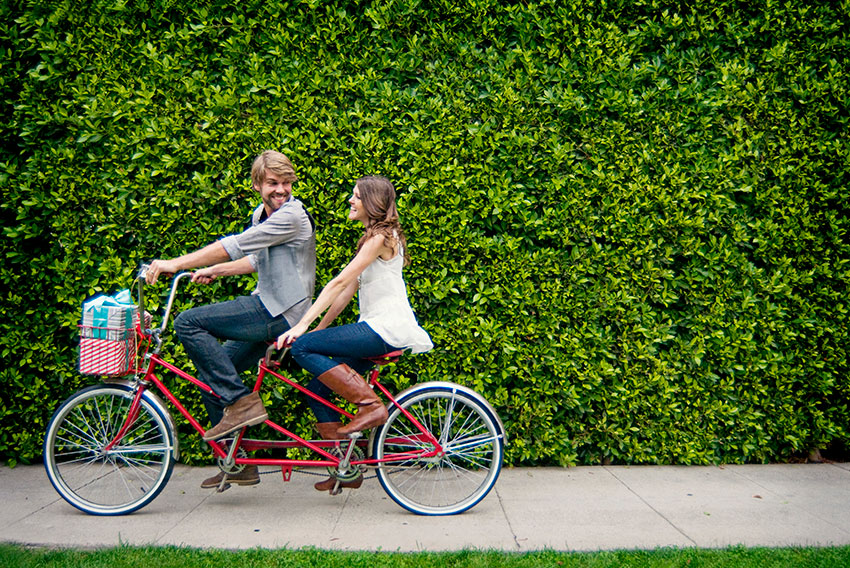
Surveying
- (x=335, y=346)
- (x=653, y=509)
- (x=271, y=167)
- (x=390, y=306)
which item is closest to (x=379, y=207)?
(x=390, y=306)

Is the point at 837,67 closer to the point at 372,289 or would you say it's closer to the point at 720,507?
the point at 720,507

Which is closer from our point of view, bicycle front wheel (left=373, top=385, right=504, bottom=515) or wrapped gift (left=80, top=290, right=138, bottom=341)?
wrapped gift (left=80, top=290, right=138, bottom=341)

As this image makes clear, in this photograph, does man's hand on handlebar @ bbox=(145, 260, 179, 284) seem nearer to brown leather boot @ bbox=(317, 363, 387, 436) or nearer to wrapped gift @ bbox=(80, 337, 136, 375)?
wrapped gift @ bbox=(80, 337, 136, 375)

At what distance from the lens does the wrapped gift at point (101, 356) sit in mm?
4105

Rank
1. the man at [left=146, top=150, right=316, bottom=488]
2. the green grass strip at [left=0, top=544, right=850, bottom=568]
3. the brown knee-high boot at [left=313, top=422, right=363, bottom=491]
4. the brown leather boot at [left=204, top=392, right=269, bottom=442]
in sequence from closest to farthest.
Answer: the green grass strip at [left=0, top=544, right=850, bottom=568] → the man at [left=146, top=150, right=316, bottom=488] → the brown leather boot at [left=204, top=392, right=269, bottom=442] → the brown knee-high boot at [left=313, top=422, right=363, bottom=491]

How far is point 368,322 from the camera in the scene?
4.20m

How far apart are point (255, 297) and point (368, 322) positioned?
749 millimetres

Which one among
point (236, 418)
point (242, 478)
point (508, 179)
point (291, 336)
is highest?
point (508, 179)

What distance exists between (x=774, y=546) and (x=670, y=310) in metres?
1.95

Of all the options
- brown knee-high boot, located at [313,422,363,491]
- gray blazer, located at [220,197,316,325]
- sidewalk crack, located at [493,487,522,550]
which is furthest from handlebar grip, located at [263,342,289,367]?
sidewalk crack, located at [493,487,522,550]

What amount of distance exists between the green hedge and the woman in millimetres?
873

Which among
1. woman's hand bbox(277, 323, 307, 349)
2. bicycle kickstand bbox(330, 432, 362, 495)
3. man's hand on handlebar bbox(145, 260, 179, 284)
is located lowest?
bicycle kickstand bbox(330, 432, 362, 495)

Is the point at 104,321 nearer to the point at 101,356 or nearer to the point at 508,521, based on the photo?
the point at 101,356

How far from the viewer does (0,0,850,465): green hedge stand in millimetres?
5113
